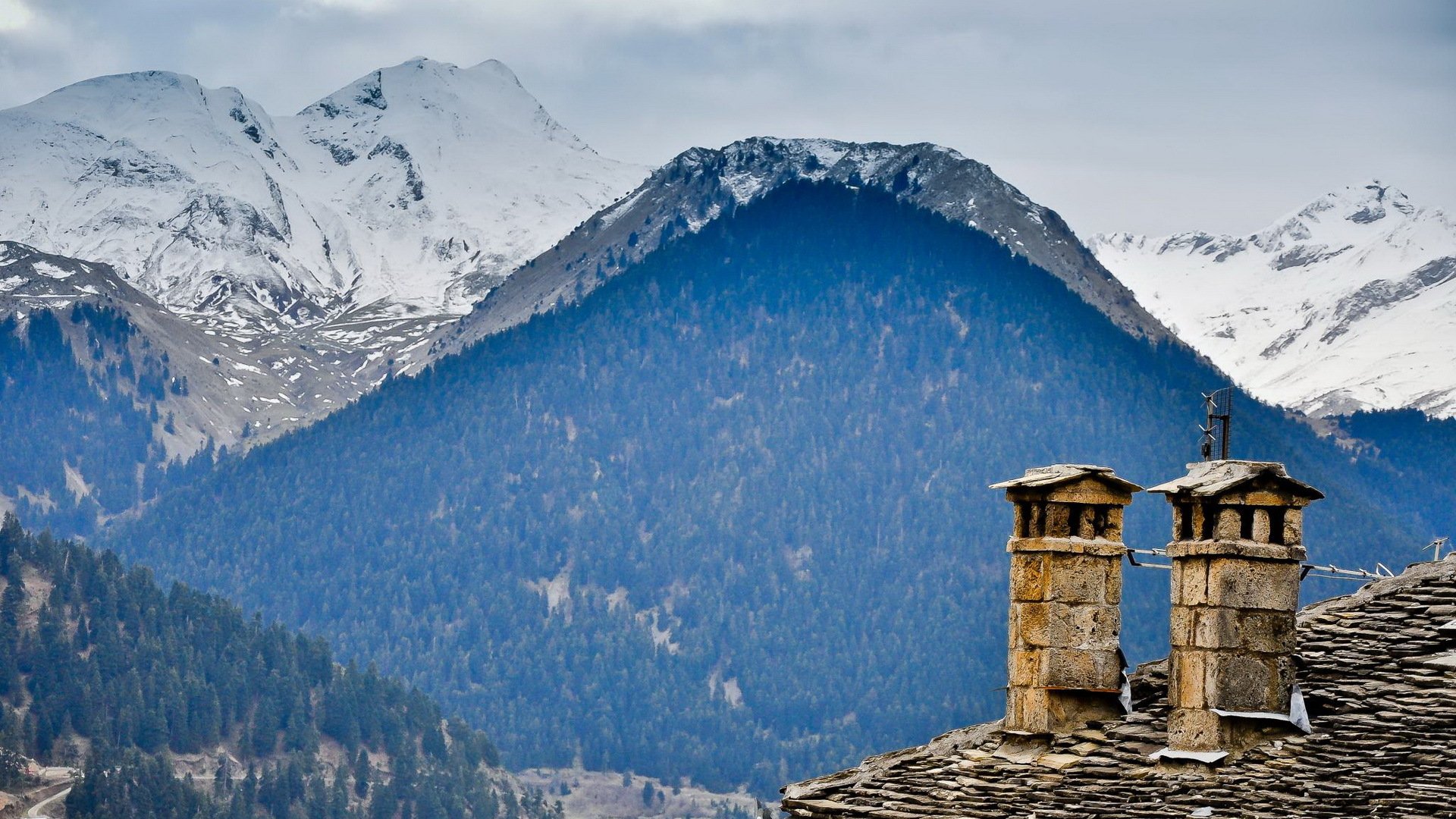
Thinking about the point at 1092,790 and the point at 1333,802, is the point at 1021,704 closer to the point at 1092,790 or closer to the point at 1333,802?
the point at 1092,790

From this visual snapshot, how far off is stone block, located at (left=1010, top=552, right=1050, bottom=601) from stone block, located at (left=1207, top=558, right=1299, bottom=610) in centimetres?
310

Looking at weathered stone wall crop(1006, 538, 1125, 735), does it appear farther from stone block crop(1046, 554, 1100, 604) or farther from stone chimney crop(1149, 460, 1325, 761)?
stone chimney crop(1149, 460, 1325, 761)

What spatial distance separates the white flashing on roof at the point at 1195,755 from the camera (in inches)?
1118

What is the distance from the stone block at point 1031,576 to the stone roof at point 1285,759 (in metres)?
1.60

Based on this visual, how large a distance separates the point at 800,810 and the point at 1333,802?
23.1 feet

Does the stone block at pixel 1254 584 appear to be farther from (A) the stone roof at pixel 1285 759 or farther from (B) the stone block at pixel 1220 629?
(A) the stone roof at pixel 1285 759

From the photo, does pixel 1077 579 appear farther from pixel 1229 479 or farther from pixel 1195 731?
pixel 1195 731

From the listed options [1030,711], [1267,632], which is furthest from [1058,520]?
[1267,632]

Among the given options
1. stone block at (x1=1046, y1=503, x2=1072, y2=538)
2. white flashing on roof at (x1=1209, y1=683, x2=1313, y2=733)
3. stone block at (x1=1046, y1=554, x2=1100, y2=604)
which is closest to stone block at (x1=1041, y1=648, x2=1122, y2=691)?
→ stone block at (x1=1046, y1=554, x2=1100, y2=604)

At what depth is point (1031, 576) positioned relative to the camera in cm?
3234

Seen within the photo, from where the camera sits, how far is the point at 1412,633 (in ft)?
99.2

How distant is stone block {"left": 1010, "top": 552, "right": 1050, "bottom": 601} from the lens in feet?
106

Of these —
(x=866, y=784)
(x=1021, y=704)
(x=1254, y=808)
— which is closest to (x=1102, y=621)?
(x=1021, y=704)

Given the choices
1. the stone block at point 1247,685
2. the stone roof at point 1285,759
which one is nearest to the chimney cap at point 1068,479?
the stone roof at point 1285,759
